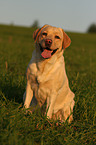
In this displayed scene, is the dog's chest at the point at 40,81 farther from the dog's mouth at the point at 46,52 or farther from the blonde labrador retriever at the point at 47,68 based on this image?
the dog's mouth at the point at 46,52

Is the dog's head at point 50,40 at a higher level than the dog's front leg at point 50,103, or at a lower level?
higher

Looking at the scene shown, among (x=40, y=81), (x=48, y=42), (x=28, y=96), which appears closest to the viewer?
(x=48, y=42)

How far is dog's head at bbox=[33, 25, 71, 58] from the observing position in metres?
2.71

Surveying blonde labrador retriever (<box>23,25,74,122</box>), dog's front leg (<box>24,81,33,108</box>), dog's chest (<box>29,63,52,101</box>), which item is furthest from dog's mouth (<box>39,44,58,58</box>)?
dog's front leg (<box>24,81,33,108</box>)

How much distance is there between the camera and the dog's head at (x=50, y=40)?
2709mm

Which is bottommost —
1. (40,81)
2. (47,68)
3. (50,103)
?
(50,103)

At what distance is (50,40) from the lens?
269cm

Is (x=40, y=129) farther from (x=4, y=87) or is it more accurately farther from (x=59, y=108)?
(x=4, y=87)

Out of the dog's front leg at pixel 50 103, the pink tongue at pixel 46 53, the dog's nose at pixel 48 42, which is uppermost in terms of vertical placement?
the dog's nose at pixel 48 42

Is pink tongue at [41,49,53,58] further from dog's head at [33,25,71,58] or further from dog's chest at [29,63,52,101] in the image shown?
dog's chest at [29,63,52,101]

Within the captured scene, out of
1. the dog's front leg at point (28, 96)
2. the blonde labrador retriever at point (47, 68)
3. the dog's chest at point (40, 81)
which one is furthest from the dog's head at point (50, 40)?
the dog's front leg at point (28, 96)

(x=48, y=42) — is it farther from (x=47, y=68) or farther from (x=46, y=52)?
(x=47, y=68)

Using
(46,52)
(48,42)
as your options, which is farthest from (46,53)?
(48,42)

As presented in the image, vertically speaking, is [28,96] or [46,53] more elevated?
[46,53]
